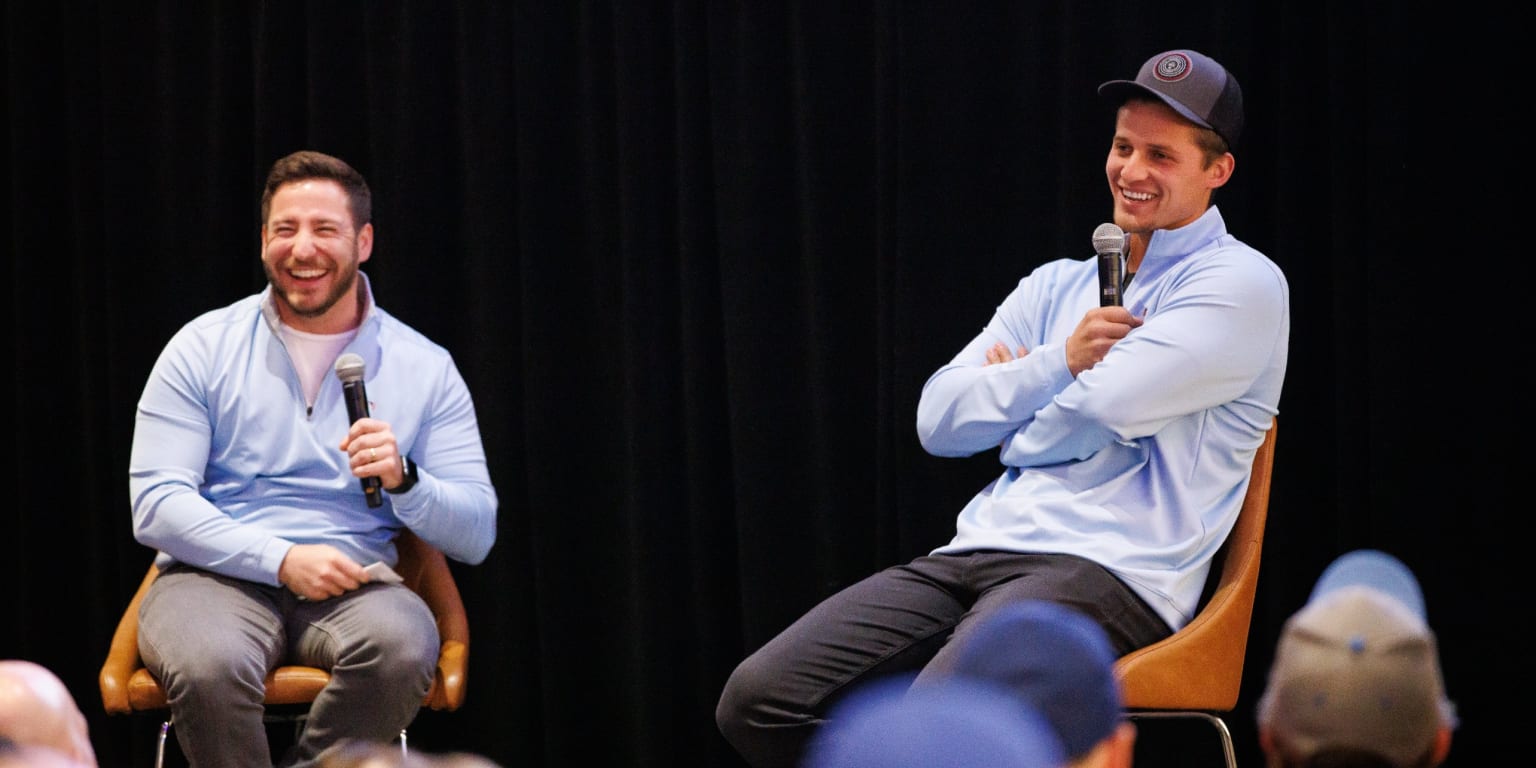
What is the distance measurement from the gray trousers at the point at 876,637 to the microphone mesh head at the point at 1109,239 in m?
0.53

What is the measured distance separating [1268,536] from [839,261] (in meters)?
1.16

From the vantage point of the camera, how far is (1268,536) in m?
3.24

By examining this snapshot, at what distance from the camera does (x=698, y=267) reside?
12.2 ft

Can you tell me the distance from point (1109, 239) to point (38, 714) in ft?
6.20

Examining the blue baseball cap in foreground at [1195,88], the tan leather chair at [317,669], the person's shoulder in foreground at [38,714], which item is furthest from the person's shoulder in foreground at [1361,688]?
the tan leather chair at [317,669]

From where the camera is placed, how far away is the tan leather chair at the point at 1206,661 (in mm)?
2441

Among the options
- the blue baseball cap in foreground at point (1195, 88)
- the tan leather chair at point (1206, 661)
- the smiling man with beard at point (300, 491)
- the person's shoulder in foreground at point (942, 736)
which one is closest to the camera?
the person's shoulder in foreground at point (942, 736)

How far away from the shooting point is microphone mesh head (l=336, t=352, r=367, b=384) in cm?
289

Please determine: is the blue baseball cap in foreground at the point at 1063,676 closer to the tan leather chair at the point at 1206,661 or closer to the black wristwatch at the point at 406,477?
the tan leather chair at the point at 1206,661

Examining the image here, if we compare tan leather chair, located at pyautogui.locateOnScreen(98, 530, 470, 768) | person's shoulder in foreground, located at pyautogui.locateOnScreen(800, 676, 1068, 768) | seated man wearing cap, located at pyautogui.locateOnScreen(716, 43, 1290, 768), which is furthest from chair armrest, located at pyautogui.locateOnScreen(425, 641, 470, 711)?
person's shoulder in foreground, located at pyautogui.locateOnScreen(800, 676, 1068, 768)

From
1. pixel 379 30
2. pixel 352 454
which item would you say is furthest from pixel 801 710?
pixel 379 30

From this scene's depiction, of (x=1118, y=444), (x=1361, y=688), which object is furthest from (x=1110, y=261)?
(x=1361, y=688)

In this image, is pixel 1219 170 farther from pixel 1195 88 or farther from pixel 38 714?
pixel 38 714

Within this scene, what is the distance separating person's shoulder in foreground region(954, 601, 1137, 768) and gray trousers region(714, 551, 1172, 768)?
4.80 ft
